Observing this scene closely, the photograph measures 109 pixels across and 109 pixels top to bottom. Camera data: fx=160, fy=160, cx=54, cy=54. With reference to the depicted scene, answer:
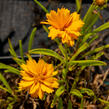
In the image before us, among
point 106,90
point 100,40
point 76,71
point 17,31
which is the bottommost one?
point 106,90

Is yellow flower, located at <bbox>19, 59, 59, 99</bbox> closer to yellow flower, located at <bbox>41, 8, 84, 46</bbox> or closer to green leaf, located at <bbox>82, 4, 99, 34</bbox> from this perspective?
yellow flower, located at <bbox>41, 8, 84, 46</bbox>

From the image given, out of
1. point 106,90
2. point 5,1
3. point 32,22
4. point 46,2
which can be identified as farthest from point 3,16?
point 106,90

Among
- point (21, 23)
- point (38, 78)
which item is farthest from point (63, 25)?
point (21, 23)

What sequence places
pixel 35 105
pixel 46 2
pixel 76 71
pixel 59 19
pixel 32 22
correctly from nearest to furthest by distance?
pixel 59 19
pixel 35 105
pixel 76 71
pixel 46 2
pixel 32 22

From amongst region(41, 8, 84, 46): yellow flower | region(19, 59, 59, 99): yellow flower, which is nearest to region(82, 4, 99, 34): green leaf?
region(41, 8, 84, 46): yellow flower

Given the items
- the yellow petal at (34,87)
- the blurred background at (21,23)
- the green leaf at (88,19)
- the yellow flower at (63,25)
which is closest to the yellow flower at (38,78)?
the yellow petal at (34,87)

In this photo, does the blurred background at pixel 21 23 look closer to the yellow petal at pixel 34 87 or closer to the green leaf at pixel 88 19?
the green leaf at pixel 88 19

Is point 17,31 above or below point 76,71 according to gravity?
above

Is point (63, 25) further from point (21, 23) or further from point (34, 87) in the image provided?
point (21, 23)

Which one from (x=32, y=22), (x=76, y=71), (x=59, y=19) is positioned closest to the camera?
(x=59, y=19)

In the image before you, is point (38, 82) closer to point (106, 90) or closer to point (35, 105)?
point (35, 105)
